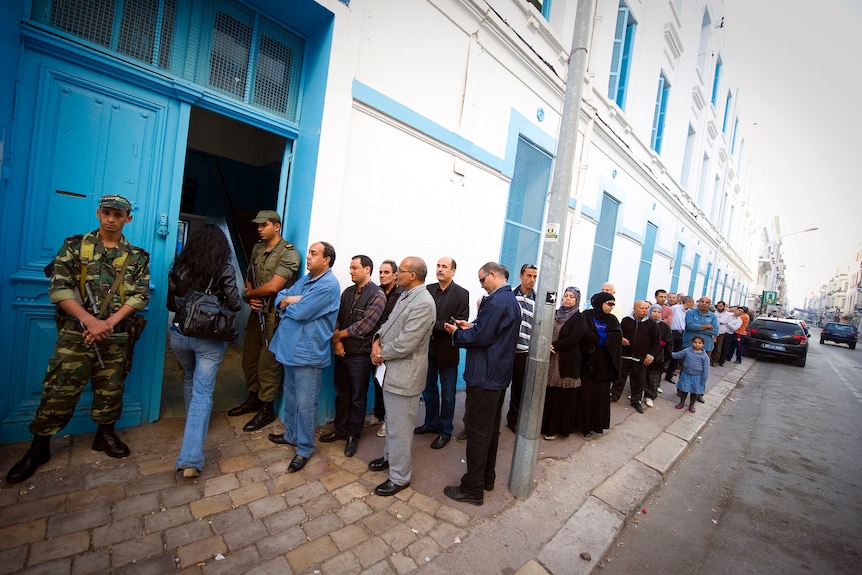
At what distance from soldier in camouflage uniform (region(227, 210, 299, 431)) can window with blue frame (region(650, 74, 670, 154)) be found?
10.5m

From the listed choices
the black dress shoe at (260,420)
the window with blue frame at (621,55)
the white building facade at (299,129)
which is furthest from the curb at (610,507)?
the window with blue frame at (621,55)

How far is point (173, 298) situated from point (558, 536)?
3.41 meters

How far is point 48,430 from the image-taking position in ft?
8.57

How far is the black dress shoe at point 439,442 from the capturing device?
3.70 metres

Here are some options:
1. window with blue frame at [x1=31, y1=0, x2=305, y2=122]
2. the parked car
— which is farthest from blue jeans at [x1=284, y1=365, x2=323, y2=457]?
the parked car

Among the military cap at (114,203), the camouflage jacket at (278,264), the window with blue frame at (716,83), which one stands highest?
the window with blue frame at (716,83)

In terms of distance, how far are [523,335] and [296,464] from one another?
2552mm

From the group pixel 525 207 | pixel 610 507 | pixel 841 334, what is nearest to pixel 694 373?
pixel 525 207

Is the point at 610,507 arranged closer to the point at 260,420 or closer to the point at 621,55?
the point at 260,420

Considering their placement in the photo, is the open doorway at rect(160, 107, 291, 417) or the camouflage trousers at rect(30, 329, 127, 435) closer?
the camouflage trousers at rect(30, 329, 127, 435)

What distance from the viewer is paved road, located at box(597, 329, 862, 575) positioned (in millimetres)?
2703

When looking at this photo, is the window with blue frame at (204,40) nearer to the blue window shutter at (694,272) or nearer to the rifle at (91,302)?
the rifle at (91,302)

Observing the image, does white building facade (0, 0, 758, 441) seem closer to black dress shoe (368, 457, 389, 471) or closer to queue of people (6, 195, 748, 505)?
queue of people (6, 195, 748, 505)

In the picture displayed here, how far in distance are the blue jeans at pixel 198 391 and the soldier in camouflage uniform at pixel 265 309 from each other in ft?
2.53
